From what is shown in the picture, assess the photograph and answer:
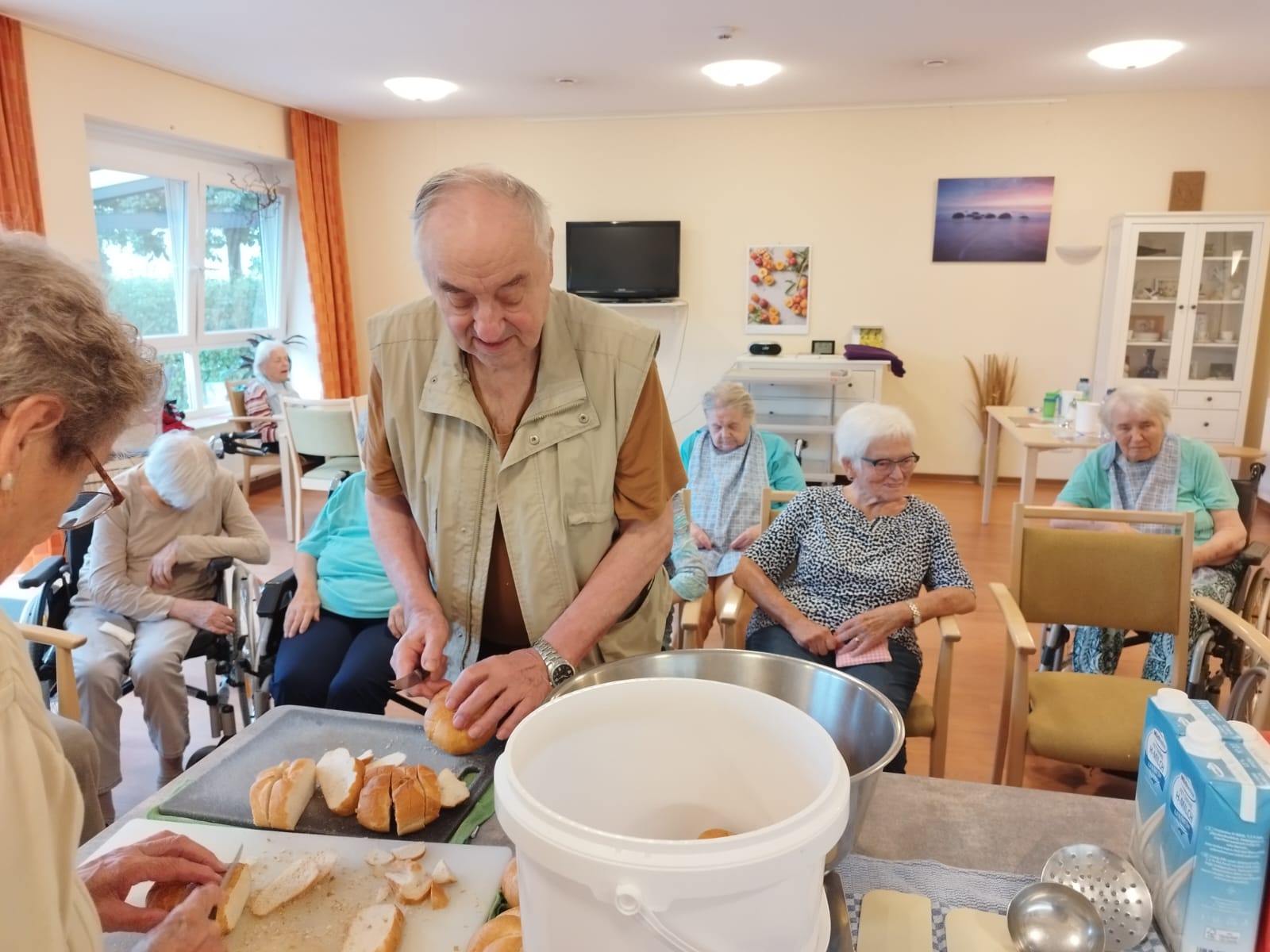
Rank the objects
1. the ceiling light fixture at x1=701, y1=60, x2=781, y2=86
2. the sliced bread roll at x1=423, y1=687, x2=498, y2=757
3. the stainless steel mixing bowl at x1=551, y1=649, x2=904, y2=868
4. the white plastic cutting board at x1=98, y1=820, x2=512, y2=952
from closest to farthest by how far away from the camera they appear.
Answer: the white plastic cutting board at x1=98, y1=820, x2=512, y2=952
the stainless steel mixing bowl at x1=551, y1=649, x2=904, y2=868
the sliced bread roll at x1=423, y1=687, x2=498, y2=757
the ceiling light fixture at x1=701, y1=60, x2=781, y2=86

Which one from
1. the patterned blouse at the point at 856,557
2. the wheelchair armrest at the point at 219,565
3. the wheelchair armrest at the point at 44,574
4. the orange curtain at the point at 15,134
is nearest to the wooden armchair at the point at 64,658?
the wheelchair armrest at the point at 44,574

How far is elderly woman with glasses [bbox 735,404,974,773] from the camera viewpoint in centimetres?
204

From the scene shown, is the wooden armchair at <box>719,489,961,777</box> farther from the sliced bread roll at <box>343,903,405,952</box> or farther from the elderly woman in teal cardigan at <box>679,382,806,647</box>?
the sliced bread roll at <box>343,903,405,952</box>

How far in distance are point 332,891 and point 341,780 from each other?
0.55ft

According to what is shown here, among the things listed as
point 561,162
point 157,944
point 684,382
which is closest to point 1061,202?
point 684,382

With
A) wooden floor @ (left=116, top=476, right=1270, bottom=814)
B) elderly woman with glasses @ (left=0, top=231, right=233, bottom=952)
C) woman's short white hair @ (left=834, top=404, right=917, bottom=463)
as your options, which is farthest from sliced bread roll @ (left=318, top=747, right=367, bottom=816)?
wooden floor @ (left=116, top=476, right=1270, bottom=814)

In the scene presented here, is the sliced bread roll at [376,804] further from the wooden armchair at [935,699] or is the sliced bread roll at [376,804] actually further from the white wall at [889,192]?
the white wall at [889,192]

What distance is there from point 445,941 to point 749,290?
224 inches

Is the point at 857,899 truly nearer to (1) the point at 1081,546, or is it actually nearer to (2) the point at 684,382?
(1) the point at 1081,546

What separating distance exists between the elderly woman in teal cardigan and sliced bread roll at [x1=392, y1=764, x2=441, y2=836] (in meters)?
2.06

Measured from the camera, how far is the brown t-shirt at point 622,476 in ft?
4.10

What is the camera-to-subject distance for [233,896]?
828 millimetres

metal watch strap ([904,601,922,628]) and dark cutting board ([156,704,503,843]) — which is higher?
dark cutting board ([156,704,503,843])

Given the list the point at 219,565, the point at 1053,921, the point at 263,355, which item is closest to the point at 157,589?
the point at 219,565
